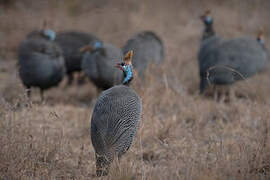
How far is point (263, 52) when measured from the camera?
5996 mm

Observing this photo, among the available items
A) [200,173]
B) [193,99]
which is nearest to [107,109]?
[200,173]

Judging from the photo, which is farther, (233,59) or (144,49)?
(144,49)

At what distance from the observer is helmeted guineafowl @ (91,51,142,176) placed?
2875 millimetres

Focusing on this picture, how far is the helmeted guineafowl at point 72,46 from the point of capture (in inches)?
256

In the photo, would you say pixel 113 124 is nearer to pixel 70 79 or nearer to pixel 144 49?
pixel 144 49

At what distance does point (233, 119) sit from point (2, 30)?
5.26 m

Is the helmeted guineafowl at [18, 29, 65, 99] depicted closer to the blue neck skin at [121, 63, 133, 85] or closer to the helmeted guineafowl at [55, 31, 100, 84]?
the helmeted guineafowl at [55, 31, 100, 84]

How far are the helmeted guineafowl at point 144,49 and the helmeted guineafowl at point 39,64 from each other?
99 cm

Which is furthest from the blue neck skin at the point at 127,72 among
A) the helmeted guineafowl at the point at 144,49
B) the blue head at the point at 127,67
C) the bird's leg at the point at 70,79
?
the bird's leg at the point at 70,79

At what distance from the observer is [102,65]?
549cm

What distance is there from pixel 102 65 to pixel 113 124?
2618mm

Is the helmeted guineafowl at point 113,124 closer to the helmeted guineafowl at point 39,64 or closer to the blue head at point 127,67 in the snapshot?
the blue head at point 127,67

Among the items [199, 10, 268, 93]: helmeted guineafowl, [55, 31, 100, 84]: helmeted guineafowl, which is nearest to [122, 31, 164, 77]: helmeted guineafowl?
[199, 10, 268, 93]: helmeted guineafowl

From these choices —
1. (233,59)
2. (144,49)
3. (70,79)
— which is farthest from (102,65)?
(233,59)
